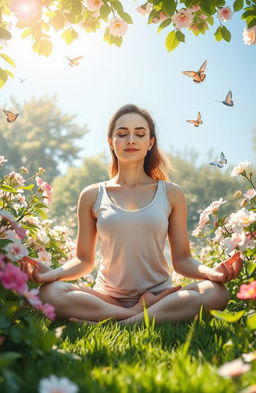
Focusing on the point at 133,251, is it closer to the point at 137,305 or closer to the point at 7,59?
the point at 137,305

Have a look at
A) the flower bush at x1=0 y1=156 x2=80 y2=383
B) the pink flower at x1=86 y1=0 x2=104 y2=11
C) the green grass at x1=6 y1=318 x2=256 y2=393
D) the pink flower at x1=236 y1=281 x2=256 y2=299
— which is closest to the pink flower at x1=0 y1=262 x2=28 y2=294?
the flower bush at x1=0 y1=156 x2=80 y2=383

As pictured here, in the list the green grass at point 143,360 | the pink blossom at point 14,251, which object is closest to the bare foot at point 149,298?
the green grass at point 143,360

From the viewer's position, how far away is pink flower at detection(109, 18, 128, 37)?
2772 mm

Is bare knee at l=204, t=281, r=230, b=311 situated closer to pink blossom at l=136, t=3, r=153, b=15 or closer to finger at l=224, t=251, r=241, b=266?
finger at l=224, t=251, r=241, b=266

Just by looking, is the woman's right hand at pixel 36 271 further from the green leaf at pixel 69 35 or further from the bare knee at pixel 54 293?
the green leaf at pixel 69 35

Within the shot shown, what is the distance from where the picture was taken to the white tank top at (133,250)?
Result: 3.08m

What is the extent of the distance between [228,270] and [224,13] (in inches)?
67.8

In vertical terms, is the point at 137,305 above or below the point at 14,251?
below

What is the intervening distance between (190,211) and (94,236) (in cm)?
2873

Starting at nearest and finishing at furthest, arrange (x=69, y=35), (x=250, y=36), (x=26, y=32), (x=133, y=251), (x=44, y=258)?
1. (x=250, y=36)
2. (x=26, y=32)
3. (x=69, y=35)
4. (x=133, y=251)
5. (x=44, y=258)

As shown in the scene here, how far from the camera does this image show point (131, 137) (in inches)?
129

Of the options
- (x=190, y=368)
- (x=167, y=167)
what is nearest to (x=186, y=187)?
(x=167, y=167)

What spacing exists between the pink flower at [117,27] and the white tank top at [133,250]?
1.26 meters

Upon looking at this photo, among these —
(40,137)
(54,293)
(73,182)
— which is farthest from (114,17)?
(40,137)
